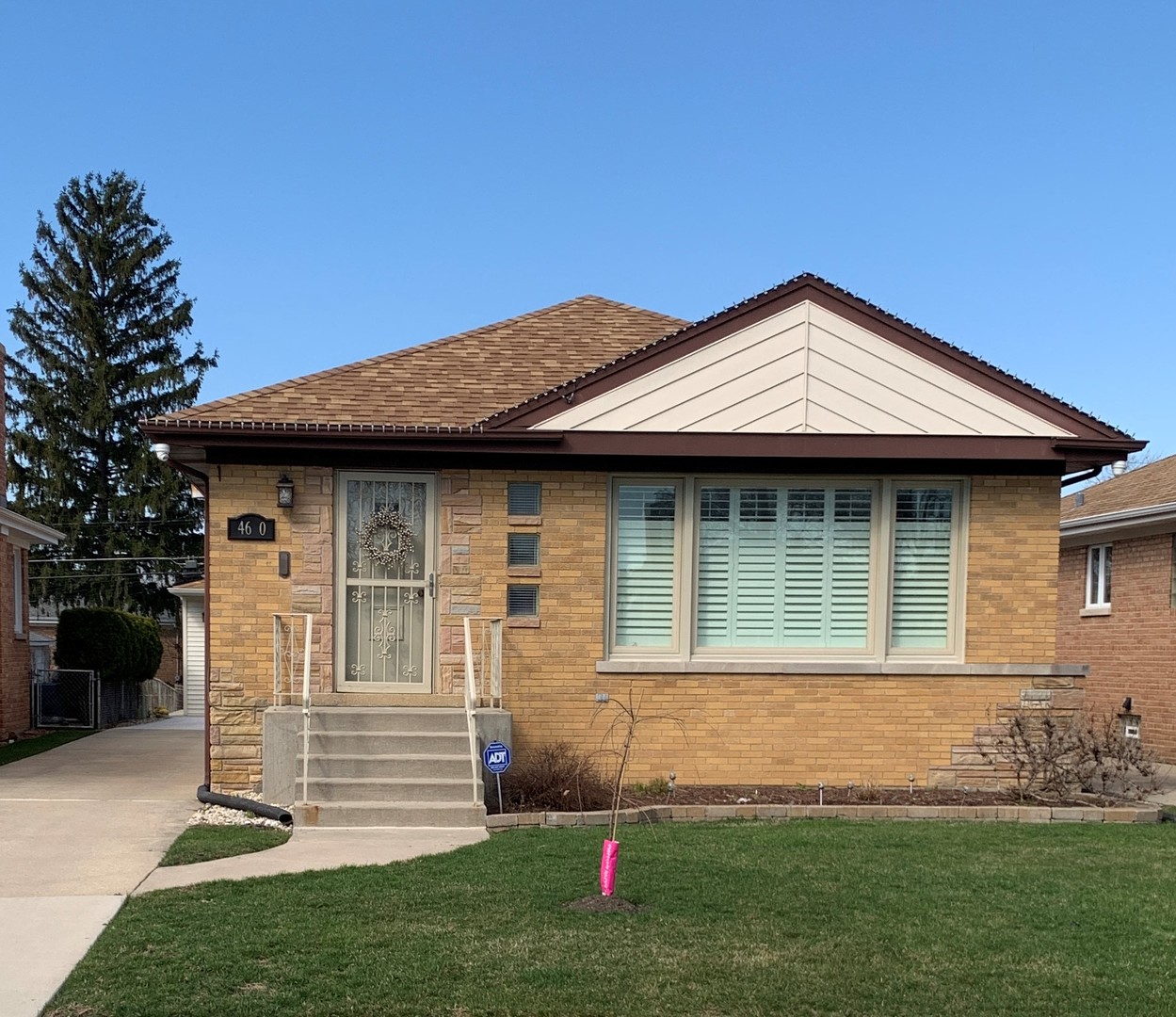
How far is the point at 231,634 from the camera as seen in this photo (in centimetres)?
958

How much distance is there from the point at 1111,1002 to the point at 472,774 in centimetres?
503

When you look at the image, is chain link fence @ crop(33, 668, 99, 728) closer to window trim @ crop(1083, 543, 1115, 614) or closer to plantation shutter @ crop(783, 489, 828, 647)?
plantation shutter @ crop(783, 489, 828, 647)

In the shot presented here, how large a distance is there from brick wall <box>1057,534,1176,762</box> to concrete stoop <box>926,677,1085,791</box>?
553 cm

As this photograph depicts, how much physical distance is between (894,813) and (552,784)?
9.42 ft

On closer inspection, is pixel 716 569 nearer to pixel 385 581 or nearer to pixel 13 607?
pixel 385 581

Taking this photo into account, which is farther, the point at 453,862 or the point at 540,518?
the point at 540,518

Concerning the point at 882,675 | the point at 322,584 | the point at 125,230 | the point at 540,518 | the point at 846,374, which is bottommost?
the point at 882,675

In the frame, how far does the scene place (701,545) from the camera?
33.0 ft

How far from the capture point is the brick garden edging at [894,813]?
27.6 ft

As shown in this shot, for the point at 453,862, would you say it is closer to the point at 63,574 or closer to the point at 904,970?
the point at 904,970

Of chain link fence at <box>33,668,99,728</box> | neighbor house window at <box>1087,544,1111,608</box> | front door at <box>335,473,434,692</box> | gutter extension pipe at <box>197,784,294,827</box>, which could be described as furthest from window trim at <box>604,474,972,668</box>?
chain link fence at <box>33,668,99,728</box>

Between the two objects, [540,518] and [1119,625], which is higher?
[540,518]

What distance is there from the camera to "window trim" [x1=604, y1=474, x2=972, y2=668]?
32.6 ft

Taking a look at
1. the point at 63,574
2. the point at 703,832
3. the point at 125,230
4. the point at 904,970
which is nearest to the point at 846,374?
the point at 703,832
